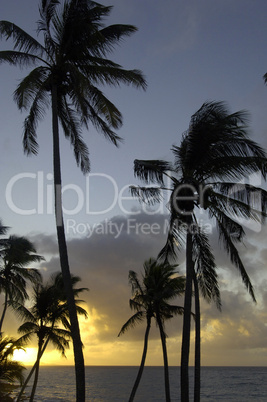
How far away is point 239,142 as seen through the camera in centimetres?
1526

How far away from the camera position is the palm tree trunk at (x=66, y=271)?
11.4 metres

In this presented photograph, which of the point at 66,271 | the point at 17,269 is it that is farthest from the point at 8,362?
the point at 17,269

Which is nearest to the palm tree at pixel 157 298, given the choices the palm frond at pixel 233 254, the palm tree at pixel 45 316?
the palm tree at pixel 45 316

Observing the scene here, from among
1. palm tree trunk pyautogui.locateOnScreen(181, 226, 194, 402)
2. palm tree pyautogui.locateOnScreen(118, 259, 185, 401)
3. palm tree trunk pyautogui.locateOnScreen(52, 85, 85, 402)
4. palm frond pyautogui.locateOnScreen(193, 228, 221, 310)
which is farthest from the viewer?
palm tree pyautogui.locateOnScreen(118, 259, 185, 401)

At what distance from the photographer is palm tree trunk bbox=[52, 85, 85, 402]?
1143cm

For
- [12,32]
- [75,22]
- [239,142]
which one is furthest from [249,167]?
[12,32]

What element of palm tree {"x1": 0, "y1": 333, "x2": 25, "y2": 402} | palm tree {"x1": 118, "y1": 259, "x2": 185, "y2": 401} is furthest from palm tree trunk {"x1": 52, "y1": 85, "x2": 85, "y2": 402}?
palm tree {"x1": 118, "y1": 259, "x2": 185, "y2": 401}

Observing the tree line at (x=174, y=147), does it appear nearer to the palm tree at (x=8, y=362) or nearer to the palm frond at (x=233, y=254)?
the palm frond at (x=233, y=254)

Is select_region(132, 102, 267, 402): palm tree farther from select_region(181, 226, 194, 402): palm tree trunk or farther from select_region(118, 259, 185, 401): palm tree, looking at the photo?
select_region(118, 259, 185, 401): palm tree

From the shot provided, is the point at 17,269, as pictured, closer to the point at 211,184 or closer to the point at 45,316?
the point at 45,316

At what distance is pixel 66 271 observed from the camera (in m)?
12.5

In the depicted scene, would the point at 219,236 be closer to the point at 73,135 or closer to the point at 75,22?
the point at 73,135

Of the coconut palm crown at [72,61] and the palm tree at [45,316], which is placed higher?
the coconut palm crown at [72,61]

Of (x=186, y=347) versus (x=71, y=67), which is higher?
(x=71, y=67)
